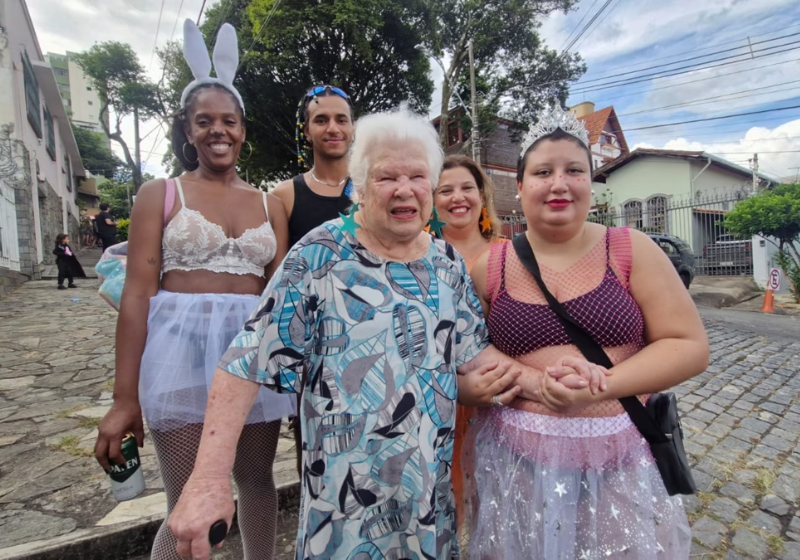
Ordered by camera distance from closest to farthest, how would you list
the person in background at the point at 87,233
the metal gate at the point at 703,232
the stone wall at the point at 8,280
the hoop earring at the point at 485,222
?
the hoop earring at the point at 485,222 → the stone wall at the point at 8,280 → the metal gate at the point at 703,232 → the person in background at the point at 87,233

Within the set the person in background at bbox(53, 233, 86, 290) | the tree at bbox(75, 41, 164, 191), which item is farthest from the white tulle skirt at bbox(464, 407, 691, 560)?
the tree at bbox(75, 41, 164, 191)

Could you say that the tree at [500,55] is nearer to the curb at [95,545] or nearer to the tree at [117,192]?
the curb at [95,545]

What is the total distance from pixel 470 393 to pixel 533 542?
498 mm

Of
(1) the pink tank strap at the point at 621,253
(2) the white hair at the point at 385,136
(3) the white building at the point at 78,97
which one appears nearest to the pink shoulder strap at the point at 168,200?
(2) the white hair at the point at 385,136

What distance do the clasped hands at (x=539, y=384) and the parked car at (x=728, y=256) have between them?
50.3ft

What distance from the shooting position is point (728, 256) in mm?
13977

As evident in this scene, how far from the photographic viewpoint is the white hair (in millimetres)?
1403

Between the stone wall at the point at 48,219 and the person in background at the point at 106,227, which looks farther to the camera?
the person in background at the point at 106,227

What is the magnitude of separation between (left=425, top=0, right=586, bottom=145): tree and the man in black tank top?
47.5ft

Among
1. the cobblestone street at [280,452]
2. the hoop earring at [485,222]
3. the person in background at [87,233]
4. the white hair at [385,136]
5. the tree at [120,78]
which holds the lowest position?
the cobblestone street at [280,452]

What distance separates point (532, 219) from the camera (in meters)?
1.58

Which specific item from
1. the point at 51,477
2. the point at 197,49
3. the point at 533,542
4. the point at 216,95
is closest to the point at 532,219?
the point at 533,542

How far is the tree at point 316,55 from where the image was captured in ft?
42.6

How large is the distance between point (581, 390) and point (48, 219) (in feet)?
58.9
